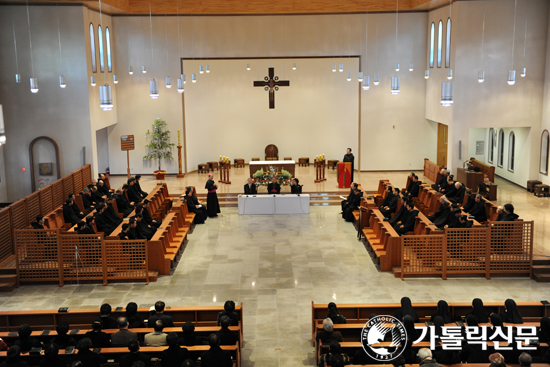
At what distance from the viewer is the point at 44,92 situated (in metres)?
20.3

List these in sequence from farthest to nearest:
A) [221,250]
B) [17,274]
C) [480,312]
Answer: [221,250]
[17,274]
[480,312]

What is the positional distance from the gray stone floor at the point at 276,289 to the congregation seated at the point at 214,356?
1.68 metres

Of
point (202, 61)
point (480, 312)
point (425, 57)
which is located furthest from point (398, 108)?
point (480, 312)

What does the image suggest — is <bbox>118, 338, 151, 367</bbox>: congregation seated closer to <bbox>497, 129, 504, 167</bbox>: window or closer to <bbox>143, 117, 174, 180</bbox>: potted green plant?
<bbox>143, 117, 174, 180</bbox>: potted green plant

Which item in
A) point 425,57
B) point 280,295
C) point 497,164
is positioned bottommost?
point 280,295

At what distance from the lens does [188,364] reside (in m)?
7.04

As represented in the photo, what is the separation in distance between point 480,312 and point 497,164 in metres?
17.0

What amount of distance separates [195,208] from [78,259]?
17.6 feet

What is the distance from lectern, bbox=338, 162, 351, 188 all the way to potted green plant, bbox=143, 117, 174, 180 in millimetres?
7589

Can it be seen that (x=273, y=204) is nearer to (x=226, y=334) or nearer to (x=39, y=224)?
(x=39, y=224)

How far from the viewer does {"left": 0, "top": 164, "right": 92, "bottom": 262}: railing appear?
551 inches

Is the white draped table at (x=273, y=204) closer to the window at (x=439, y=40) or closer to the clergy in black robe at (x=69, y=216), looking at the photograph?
the clergy in black robe at (x=69, y=216)

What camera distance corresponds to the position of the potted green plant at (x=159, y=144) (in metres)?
24.1

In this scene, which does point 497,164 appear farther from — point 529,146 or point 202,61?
point 202,61
